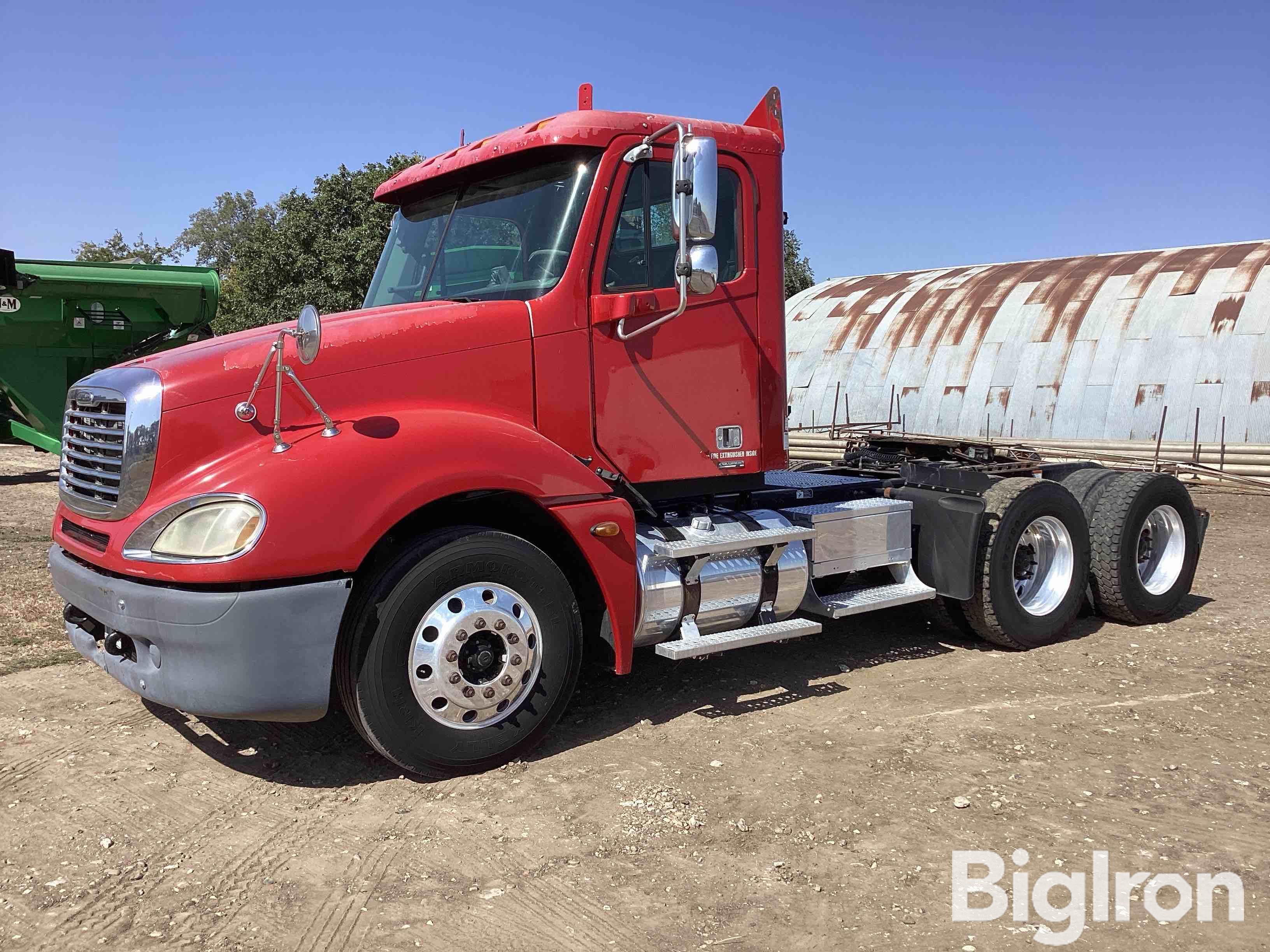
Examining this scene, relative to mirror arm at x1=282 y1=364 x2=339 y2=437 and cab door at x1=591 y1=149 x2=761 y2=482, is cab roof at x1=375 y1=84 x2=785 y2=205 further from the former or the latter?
mirror arm at x1=282 y1=364 x2=339 y2=437

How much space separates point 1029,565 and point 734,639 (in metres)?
2.88

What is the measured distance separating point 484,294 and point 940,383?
1589cm

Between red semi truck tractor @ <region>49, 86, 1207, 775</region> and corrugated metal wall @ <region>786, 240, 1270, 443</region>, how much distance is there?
39.8ft

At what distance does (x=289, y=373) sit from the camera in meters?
4.17

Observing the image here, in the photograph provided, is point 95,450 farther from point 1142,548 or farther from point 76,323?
point 76,323

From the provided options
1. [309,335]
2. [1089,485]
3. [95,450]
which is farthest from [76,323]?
[1089,485]

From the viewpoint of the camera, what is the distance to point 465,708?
15.0 ft

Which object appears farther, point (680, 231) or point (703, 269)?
point (703, 269)

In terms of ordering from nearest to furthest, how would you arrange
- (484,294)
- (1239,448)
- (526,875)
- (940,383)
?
(526,875) → (484,294) → (1239,448) → (940,383)

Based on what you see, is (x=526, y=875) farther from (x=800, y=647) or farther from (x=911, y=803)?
(x=800, y=647)

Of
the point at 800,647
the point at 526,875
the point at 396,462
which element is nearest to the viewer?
the point at 526,875

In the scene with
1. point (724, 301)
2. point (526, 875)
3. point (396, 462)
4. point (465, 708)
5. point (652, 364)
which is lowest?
point (526, 875)

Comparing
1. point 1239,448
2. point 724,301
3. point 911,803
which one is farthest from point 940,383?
point 911,803

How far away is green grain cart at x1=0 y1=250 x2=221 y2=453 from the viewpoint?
15.5 m
